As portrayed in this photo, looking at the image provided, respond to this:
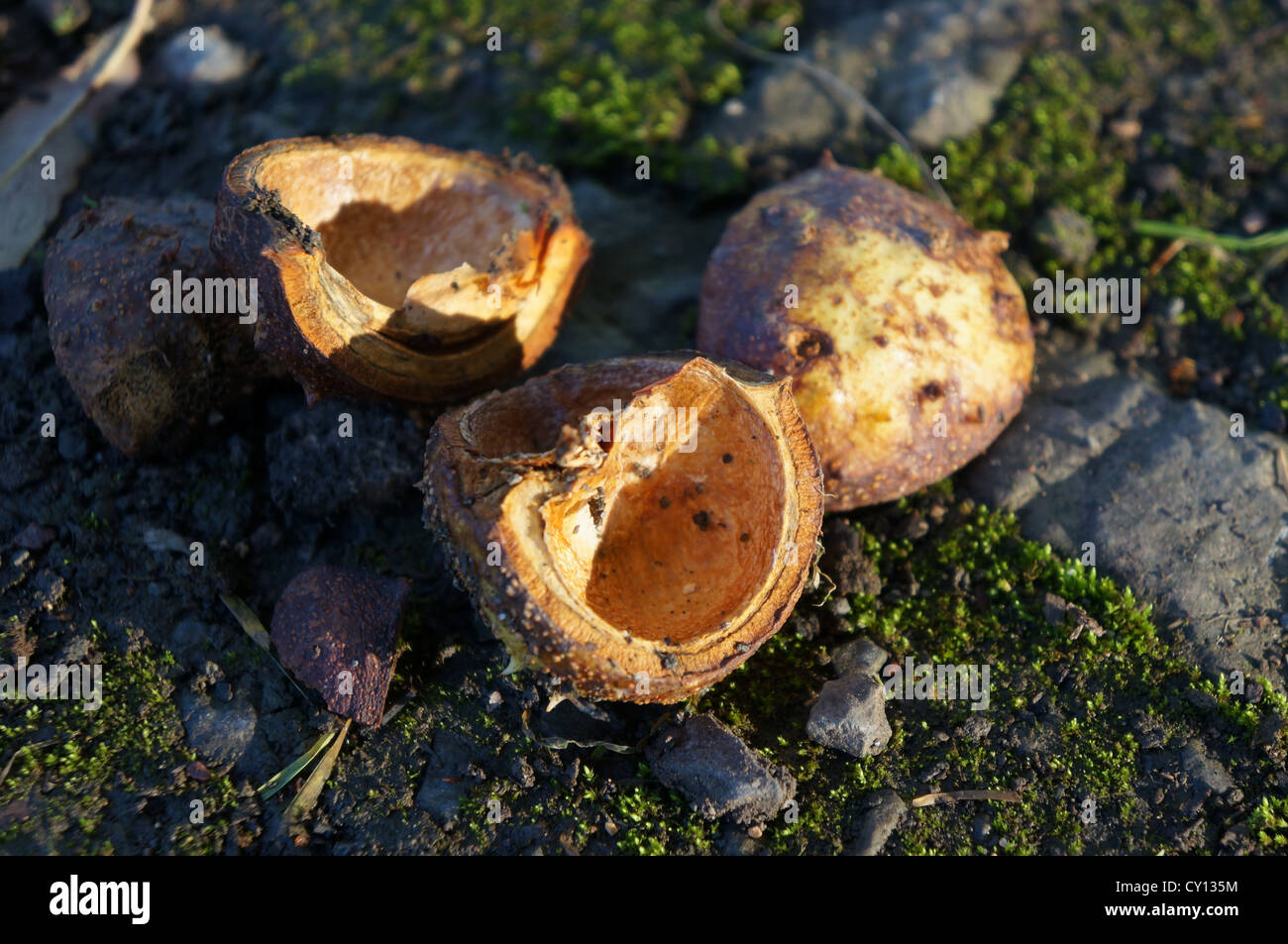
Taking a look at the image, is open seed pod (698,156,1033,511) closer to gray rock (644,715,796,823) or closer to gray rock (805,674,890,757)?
gray rock (805,674,890,757)

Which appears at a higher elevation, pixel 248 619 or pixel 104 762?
pixel 248 619

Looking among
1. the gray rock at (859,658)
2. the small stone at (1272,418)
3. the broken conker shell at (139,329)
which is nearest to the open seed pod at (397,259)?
the broken conker shell at (139,329)

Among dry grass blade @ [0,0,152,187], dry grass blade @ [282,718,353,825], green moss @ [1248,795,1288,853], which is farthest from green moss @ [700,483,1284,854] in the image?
dry grass blade @ [0,0,152,187]

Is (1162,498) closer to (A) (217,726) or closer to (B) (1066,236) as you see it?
(B) (1066,236)

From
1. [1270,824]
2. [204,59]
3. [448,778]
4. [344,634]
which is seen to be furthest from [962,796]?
[204,59]

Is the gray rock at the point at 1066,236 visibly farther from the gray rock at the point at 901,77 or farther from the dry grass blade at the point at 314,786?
the dry grass blade at the point at 314,786

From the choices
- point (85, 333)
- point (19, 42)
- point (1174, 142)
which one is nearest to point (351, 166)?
point (85, 333)

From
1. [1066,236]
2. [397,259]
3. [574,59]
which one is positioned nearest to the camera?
[397,259]
